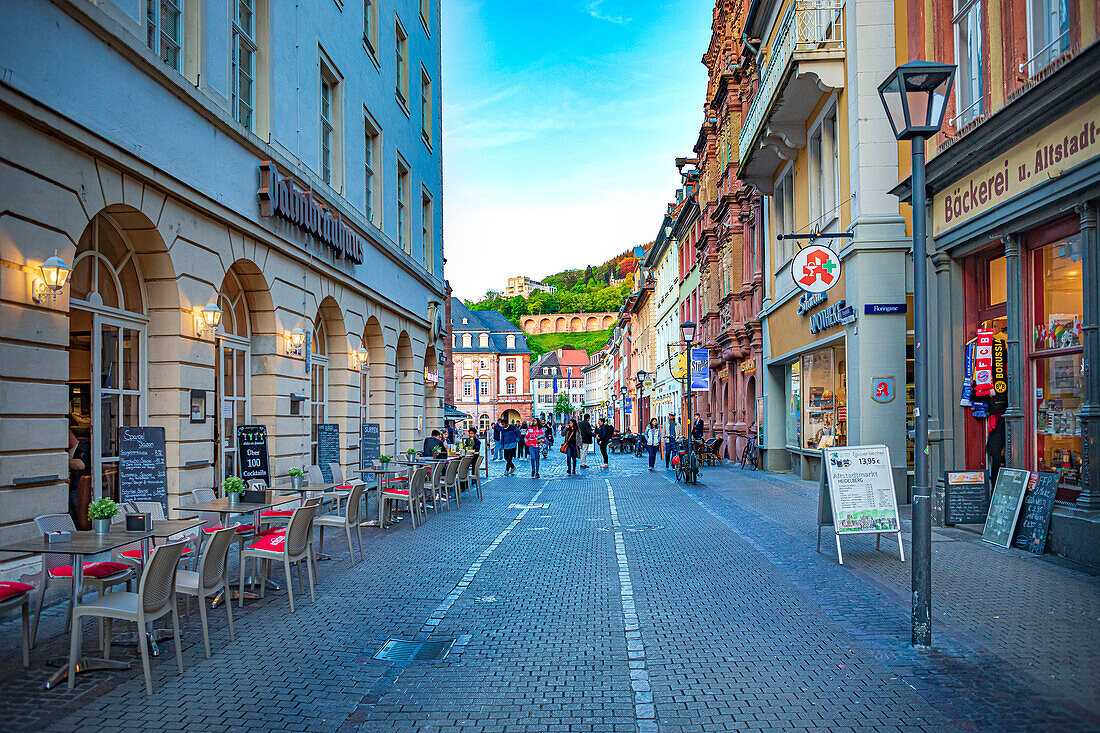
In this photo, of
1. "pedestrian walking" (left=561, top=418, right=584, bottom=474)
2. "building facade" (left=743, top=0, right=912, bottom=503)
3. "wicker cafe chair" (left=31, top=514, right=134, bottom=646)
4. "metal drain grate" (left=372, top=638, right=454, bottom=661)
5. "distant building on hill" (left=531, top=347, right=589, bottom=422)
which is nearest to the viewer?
"metal drain grate" (left=372, top=638, right=454, bottom=661)

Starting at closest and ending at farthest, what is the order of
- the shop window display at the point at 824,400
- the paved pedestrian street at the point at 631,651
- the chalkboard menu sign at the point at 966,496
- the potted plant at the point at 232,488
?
the paved pedestrian street at the point at 631,651
the potted plant at the point at 232,488
the chalkboard menu sign at the point at 966,496
the shop window display at the point at 824,400

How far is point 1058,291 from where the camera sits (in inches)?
384

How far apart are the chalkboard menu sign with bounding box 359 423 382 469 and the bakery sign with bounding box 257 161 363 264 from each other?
166 inches

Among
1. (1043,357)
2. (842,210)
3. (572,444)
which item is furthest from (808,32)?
(572,444)

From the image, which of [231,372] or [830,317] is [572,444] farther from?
[231,372]

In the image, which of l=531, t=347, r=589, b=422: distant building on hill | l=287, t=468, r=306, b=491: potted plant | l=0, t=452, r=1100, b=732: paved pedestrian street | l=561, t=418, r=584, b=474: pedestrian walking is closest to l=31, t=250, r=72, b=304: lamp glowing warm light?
l=0, t=452, r=1100, b=732: paved pedestrian street

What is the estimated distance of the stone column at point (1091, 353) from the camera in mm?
8641

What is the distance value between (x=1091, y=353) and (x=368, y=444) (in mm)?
15471

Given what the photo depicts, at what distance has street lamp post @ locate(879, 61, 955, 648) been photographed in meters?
6.11

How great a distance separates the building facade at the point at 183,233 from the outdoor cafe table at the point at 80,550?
168cm

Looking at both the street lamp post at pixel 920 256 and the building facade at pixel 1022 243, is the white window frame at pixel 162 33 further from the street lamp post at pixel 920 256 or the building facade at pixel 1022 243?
the building facade at pixel 1022 243

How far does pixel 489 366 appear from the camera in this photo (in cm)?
10619

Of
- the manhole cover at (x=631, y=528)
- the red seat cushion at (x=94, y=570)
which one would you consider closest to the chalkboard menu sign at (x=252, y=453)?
the red seat cushion at (x=94, y=570)

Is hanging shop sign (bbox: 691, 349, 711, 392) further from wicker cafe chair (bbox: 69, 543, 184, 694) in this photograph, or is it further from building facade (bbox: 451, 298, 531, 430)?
building facade (bbox: 451, 298, 531, 430)
